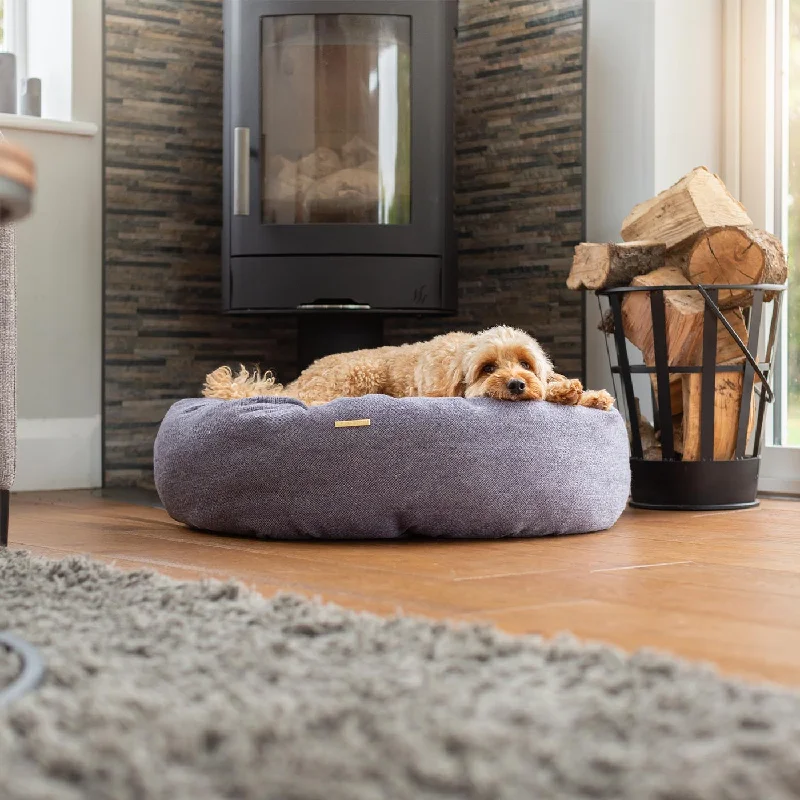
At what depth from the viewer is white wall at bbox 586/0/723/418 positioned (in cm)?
312

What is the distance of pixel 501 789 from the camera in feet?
2.26

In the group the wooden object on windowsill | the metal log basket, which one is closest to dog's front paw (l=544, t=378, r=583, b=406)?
the metal log basket

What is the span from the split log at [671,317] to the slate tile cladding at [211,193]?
0.42m

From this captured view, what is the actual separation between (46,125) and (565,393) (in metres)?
1.81

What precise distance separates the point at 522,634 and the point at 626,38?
2.35 m

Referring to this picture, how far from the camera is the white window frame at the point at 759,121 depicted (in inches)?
126

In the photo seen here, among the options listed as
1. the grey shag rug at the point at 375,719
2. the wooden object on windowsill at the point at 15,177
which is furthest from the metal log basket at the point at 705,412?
the wooden object on windowsill at the point at 15,177

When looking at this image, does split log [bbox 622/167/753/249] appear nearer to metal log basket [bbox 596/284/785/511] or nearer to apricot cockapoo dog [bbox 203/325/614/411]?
metal log basket [bbox 596/284/785/511]

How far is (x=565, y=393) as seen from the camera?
88.4 inches

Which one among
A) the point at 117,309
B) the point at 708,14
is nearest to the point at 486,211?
the point at 708,14

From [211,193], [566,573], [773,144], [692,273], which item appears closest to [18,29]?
[211,193]

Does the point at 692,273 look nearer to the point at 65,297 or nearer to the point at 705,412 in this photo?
the point at 705,412

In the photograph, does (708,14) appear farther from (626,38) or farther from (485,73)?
(485,73)

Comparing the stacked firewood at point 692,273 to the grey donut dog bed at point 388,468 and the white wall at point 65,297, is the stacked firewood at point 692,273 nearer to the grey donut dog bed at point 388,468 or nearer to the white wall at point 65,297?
the grey donut dog bed at point 388,468
